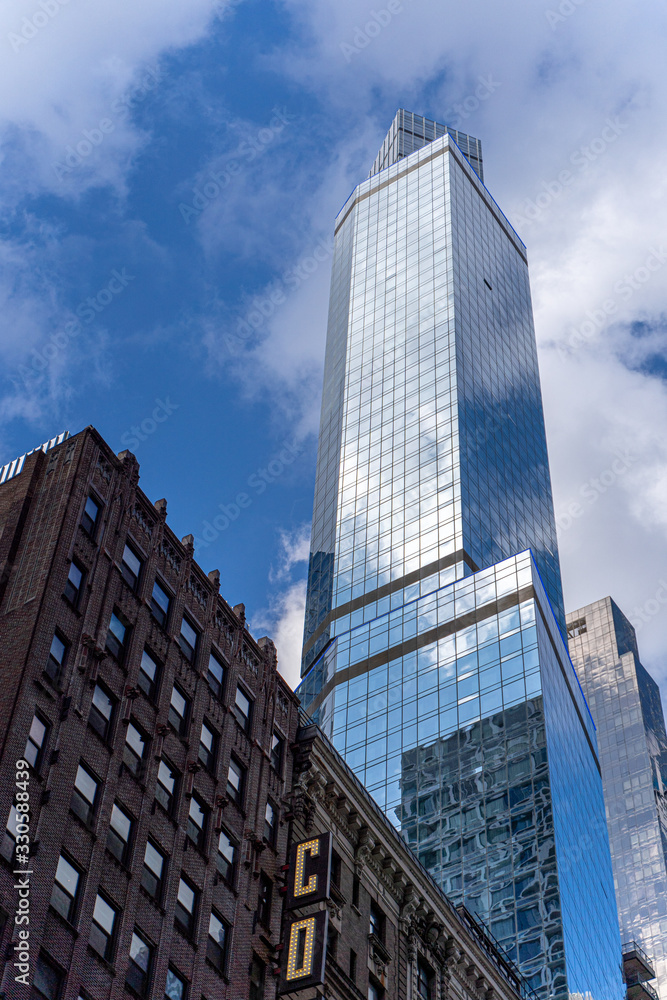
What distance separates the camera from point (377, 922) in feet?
184

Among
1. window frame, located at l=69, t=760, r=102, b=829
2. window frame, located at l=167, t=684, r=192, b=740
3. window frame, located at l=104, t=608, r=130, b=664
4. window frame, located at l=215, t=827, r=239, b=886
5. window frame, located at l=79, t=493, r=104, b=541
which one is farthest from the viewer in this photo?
window frame, located at l=167, t=684, r=192, b=740

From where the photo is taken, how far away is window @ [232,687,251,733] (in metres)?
52.6

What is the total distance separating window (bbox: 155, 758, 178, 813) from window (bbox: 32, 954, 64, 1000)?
9.30m

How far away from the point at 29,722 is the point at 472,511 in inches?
4915

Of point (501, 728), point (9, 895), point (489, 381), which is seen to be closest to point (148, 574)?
point (9, 895)

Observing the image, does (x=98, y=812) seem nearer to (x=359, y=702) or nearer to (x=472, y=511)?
(x=359, y=702)

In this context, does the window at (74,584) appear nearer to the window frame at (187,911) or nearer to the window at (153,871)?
the window at (153,871)

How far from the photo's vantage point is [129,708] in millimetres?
44531

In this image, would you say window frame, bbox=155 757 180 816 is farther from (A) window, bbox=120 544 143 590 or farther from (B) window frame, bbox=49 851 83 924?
(A) window, bbox=120 544 143 590

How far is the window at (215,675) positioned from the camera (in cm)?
5169

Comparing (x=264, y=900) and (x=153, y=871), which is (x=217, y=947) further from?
(x=153, y=871)

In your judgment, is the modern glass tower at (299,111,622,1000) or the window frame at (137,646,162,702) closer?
the window frame at (137,646,162,702)

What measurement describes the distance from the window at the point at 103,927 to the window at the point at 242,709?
524 inches

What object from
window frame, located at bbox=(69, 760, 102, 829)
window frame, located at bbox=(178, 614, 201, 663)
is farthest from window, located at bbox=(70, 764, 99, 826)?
window frame, located at bbox=(178, 614, 201, 663)
